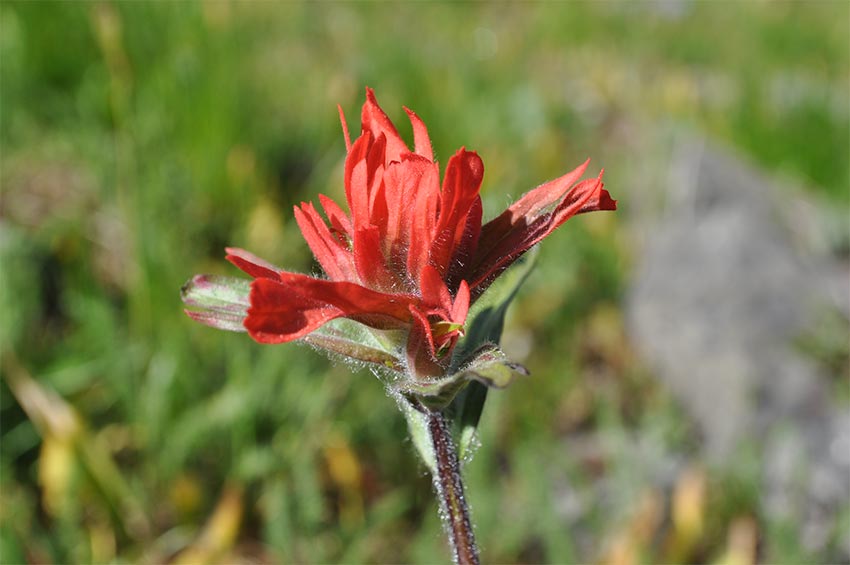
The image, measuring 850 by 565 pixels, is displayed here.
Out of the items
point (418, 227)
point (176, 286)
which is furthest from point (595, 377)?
point (418, 227)

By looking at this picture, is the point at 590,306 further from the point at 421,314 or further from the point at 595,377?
the point at 421,314

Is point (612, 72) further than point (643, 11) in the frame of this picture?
No

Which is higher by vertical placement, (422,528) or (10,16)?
(10,16)

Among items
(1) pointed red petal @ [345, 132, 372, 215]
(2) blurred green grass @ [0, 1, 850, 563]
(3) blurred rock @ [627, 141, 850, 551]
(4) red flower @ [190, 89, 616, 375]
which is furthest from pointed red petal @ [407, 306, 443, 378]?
(3) blurred rock @ [627, 141, 850, 551]

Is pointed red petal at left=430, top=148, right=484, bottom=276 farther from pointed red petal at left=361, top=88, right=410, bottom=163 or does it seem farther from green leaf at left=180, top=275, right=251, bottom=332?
green leaf at left=180, top=275, right=251, bottom=332

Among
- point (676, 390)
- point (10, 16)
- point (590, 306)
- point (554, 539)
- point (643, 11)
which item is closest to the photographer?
point (554, 539)

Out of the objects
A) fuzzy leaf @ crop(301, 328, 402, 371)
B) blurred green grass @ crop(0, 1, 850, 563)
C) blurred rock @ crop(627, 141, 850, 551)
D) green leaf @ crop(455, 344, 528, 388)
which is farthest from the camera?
blurred rock @ crop(627, 141, 850, 551)
